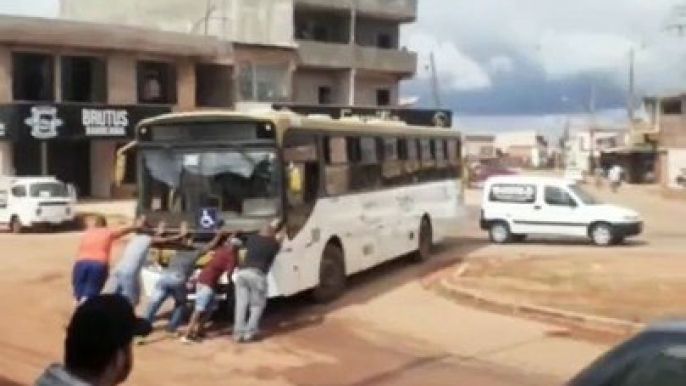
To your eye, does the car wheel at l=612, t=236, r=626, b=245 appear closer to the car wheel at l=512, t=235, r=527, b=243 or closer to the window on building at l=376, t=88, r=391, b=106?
the car wheel at l=512, t=235, r=527, b=243

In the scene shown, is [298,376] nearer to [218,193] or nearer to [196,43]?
[218,193]

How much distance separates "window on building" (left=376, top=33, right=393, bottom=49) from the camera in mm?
67250

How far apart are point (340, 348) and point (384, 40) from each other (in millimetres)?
53974

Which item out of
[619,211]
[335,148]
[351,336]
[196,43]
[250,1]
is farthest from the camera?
[250,1]

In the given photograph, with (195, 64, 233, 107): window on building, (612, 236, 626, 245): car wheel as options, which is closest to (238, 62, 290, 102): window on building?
(195, 64, 233, 107): window on building

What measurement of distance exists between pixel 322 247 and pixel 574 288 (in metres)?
4.72

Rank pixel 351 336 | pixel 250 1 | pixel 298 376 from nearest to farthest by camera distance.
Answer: pixel 298 376, pixel 351 336, pixel 250 1

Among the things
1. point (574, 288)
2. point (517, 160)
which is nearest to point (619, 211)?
point (574, 288)

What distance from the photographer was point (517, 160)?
122 meters

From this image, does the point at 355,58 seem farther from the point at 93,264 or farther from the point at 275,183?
the point at 93,264

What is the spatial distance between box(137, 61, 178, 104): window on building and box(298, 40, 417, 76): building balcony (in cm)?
835

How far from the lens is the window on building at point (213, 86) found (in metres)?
54.9

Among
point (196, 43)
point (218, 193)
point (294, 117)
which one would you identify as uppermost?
point (196, 43)

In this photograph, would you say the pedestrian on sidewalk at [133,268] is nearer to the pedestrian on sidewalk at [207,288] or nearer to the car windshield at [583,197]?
the pedestrian on sidewalk at [207,288]
